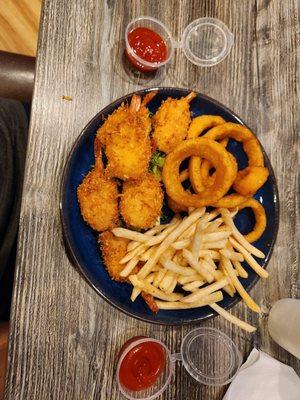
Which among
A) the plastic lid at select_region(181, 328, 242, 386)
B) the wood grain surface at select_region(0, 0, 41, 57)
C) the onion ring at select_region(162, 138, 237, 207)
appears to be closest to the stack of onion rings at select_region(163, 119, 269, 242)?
the onion ring at select_region(162, 138, 237, 207)

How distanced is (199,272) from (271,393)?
1.77 ft

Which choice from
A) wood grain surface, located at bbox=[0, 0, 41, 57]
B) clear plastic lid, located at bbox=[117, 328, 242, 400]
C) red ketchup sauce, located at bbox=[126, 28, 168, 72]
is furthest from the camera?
wood grain surface, located at bbox=[0, 0, 41, 57]

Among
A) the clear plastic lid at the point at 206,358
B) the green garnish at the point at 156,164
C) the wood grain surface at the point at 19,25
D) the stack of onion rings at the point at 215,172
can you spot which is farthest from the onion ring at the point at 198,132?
the wood grain surface at the point at 19,25

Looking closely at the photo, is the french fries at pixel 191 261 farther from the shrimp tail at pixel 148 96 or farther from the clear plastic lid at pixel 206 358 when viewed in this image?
the shrimp tail at pixel 148 96

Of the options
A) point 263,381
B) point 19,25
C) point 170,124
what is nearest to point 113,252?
point 170,124

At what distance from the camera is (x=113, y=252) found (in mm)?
1500

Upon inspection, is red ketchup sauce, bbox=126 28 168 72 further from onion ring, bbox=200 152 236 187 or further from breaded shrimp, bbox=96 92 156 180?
onion ring, bbox=200 152 236 187

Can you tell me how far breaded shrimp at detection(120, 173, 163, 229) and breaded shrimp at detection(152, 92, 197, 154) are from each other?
14 cm

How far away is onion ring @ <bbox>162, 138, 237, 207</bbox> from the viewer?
1478mm

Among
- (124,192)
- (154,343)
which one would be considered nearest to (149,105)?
(124,192)

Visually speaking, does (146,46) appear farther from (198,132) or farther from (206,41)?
(198,132)

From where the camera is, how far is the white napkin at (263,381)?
1595 millimetres

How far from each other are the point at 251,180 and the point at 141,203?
14.8 inches

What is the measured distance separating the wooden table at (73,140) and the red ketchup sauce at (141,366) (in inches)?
2.9
